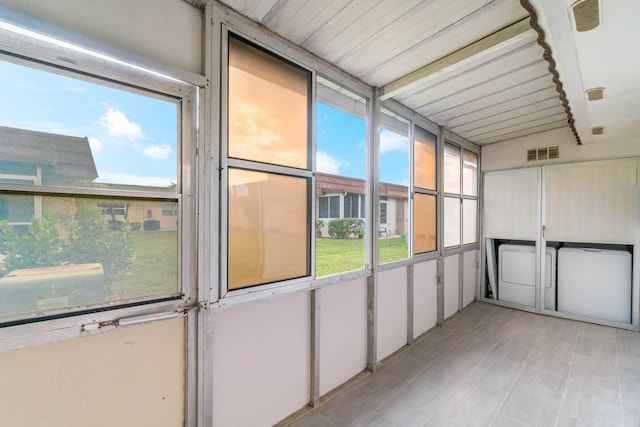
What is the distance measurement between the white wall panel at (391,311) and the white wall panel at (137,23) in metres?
2.43

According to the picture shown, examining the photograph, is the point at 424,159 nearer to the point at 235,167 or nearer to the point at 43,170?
the point at 235,167

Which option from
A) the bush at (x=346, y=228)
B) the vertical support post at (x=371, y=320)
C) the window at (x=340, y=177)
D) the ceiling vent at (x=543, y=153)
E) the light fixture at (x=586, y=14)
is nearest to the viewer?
the light fixture at (x=586, y=14)

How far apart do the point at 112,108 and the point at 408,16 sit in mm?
1798

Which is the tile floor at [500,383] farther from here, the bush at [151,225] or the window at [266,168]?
the bush at [151,225]

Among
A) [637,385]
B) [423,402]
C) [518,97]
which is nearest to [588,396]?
[637,385]

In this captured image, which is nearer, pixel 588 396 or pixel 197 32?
pixel 197 32

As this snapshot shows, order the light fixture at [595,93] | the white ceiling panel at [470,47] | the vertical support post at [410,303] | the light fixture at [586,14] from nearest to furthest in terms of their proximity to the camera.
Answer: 1. the light fixture at [586,14]
2. the white ceiling panel at [470,47]
3. the light fixture at [595,93]
4. the vertical support post at [410,303]

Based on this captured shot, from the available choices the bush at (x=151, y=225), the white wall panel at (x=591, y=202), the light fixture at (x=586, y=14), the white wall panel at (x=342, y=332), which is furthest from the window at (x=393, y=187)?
the white wall panel at (x=591, y=202)

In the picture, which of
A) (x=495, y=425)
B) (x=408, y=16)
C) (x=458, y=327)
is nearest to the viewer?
(x=408, y=16)

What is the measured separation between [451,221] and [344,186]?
2280 millimetres

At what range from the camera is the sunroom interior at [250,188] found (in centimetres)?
112

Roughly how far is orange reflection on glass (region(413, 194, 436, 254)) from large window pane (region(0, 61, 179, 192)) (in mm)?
2730

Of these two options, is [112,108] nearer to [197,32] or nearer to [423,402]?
[197,32]

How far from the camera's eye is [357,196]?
2.63m
